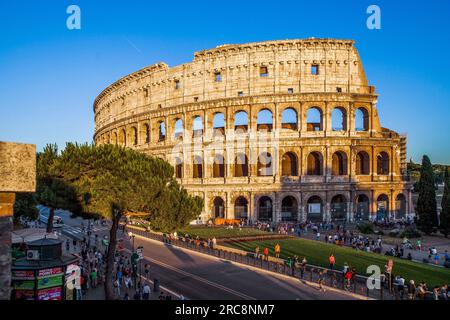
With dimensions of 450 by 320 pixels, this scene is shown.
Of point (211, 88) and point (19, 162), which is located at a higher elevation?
point (211, 88)

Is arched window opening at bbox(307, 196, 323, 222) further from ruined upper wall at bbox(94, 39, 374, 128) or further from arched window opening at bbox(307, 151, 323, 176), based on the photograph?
ruined upper wall at bbox(94, 39, 374, 128)

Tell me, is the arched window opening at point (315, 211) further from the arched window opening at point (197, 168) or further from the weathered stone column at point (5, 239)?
the weathered stone column at point (5, 239)

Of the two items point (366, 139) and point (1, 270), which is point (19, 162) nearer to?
point (1, 270)

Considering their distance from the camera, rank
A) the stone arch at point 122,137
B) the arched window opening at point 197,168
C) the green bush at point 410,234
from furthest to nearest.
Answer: the stone arch at point 122,137 < the arched window opening at point 197,168 < the green bush at point 410,234

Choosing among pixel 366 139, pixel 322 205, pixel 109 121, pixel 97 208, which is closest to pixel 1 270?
pixel 97 208

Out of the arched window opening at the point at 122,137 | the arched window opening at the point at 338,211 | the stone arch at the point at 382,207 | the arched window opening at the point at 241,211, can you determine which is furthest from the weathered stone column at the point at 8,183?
the arched window opening at the point at 122,137
